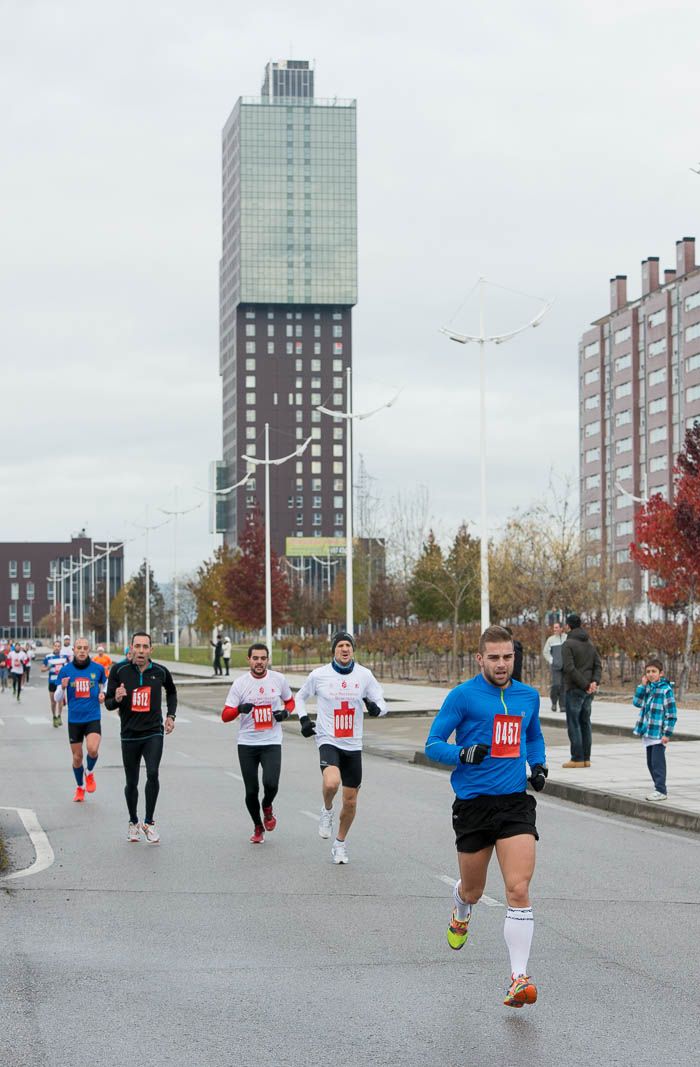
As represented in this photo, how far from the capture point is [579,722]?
1917 centimetres

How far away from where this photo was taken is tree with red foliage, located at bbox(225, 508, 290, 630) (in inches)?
2581

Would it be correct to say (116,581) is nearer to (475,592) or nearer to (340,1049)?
(475,592)

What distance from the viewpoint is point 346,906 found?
961 centimetres

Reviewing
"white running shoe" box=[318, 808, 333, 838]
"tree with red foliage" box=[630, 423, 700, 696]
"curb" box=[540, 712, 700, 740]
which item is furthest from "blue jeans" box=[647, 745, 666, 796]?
"tree with red foliage" box=[630, 423, 700, 696]

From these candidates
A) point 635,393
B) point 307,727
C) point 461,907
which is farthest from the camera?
point 635,393

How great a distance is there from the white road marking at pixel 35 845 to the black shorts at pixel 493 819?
4.93m

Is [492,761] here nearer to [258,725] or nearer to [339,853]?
[339,853]

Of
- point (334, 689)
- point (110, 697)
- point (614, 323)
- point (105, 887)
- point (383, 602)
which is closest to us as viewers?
point (105, 887)

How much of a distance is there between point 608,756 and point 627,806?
18.5 ft

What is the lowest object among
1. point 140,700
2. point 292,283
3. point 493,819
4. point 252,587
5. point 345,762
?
point 345,762

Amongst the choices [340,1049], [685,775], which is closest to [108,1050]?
[340,1049]

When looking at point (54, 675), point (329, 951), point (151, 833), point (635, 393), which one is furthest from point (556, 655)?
point (635, 393)

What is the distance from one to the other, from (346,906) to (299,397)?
18427 centimetres

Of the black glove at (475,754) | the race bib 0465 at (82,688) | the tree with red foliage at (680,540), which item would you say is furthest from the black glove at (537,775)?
the tree with red foliage at (680,540)
